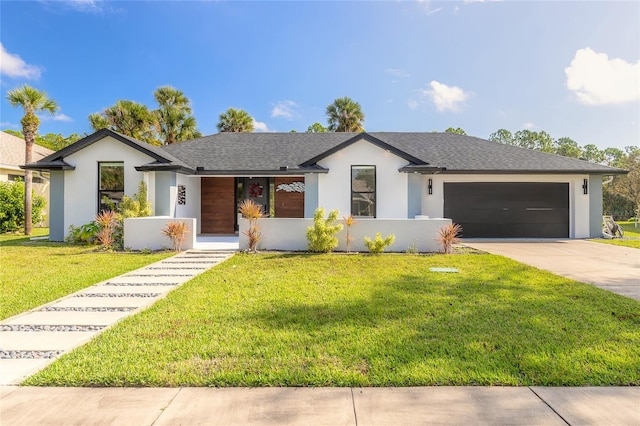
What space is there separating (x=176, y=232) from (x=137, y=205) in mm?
2565

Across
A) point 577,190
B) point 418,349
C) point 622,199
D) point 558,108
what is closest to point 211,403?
point 418,349

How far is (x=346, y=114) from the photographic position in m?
25.6

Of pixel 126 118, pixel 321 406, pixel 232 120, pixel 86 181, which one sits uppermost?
pixel 232 120

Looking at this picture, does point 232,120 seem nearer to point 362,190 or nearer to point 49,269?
point 362,190

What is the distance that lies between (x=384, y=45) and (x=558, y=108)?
1428cm

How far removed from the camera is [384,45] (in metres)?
16.0

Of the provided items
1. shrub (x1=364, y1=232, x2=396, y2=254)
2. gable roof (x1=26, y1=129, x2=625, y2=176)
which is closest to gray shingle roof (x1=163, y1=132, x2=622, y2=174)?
gable roof (x1=26, y1=129, x2=625, y2=176)

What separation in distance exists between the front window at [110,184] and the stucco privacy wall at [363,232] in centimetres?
586

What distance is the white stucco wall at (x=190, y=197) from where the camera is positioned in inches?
512

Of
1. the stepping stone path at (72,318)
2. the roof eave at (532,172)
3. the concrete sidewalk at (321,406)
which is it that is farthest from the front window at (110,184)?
the roof eave at (532,172)

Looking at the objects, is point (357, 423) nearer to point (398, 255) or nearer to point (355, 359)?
point (355, 359)

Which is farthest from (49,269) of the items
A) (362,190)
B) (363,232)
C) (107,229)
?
(362,190)

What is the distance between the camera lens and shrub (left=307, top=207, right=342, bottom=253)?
9727mm

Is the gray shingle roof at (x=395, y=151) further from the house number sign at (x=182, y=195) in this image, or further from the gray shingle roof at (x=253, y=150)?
the house number sign at (x=182, y=195)
